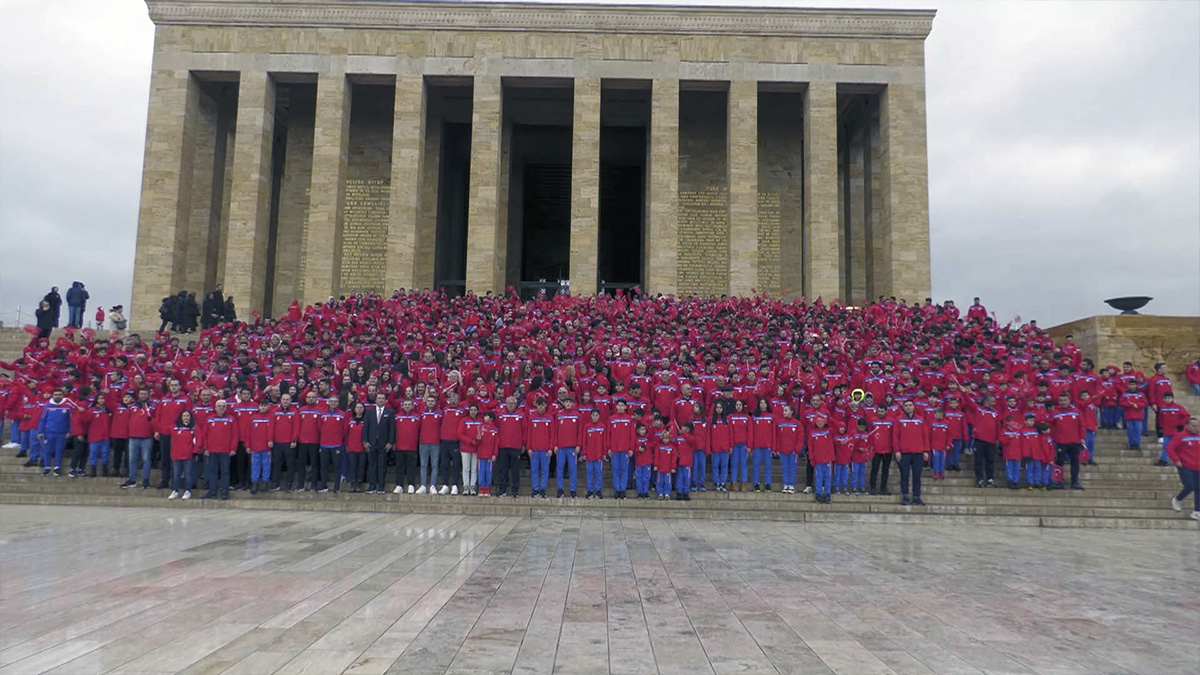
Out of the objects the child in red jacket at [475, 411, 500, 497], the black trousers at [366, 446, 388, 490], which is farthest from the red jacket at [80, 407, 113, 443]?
the child in red jacket at [475, 411, 500, 497]

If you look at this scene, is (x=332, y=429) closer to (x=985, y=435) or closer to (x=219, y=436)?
(x=219, y=436)

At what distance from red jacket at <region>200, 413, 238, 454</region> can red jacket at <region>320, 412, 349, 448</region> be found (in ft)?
4.22

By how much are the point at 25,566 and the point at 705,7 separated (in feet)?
88.8

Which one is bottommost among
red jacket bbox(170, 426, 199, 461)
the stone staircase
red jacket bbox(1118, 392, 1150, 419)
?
the stone staircase

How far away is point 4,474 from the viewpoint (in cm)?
1241

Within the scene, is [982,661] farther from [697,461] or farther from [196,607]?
[697,461]

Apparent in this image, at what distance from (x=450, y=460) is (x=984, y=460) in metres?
8.83

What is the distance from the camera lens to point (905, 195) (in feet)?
89.8

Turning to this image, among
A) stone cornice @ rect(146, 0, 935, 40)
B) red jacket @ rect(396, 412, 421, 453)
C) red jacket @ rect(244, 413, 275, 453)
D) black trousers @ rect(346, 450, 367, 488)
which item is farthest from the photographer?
stone cornice @ rect(146, 0, 935, 40)

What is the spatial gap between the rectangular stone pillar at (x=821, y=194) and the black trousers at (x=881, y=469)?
1533cm

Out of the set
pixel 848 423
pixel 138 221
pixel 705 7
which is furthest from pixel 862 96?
pixel 138 221

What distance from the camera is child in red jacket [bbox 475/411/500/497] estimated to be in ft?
38.3

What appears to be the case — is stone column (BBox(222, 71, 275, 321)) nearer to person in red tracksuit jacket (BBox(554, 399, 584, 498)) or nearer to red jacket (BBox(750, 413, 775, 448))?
person in red tracksuit jacket (BBox(554, 399, 584, 498))

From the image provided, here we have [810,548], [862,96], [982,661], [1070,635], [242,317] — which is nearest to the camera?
[982,661]
